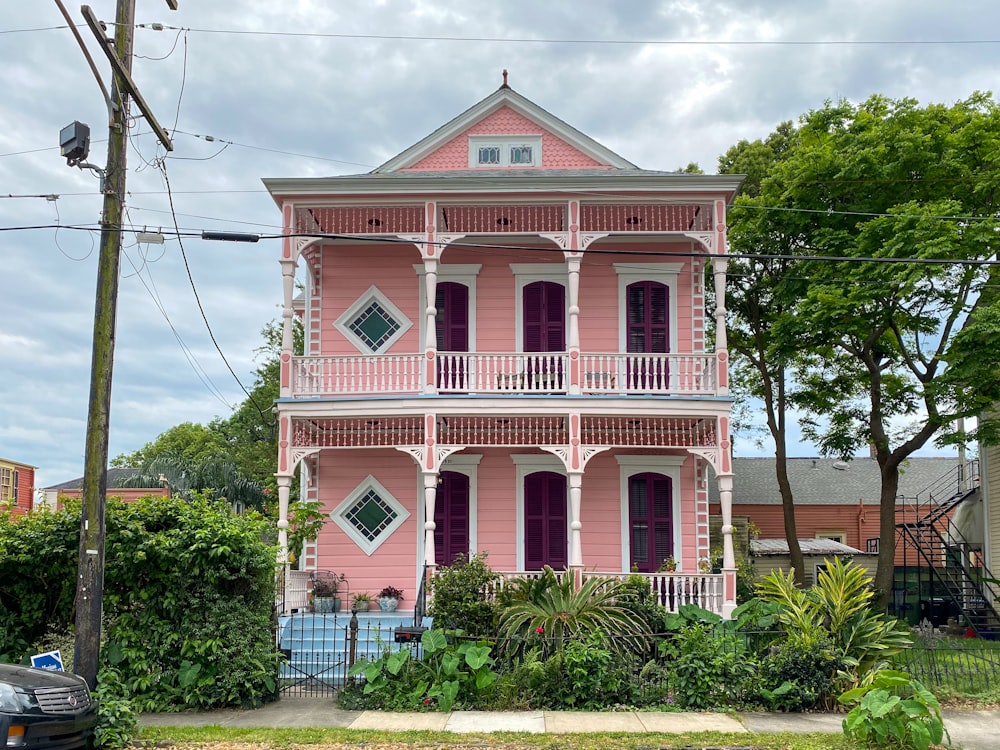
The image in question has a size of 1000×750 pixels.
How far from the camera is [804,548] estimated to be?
2964 centimetres

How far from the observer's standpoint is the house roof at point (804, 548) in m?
28.8

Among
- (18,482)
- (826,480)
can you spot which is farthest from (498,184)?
(18,482)

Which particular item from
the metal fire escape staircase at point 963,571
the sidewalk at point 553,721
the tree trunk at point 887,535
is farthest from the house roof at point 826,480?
the sidewalk at point 553,721

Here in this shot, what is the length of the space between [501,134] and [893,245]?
8.15m

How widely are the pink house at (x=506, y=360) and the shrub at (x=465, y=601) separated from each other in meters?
1.44

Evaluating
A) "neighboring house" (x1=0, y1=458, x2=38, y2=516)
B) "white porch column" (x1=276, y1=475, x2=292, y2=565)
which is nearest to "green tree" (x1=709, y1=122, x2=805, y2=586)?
"white porch column" (x1=276, y1=475, x2=292, y2=565)

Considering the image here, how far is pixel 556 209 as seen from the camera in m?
17.8

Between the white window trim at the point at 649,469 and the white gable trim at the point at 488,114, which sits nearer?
the white window trim at the point at 649,469

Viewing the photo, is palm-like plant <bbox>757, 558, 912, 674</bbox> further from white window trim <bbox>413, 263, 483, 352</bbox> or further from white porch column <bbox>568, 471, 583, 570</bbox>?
white window trim <bbox>413, 263, 483, 352</bbox>

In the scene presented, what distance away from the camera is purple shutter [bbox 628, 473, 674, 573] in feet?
59.2

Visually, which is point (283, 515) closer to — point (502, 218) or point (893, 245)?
point (502, 218)

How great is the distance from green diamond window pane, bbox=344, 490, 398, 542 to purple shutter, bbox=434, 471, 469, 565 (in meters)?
0.88

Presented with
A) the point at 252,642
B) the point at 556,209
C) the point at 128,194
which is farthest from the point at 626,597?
the point at 128,194

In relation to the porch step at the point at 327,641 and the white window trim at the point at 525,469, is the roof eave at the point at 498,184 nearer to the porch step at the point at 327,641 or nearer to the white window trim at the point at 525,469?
the white window trim at the point at 525,469
